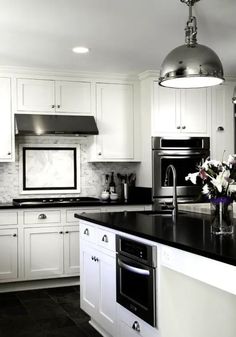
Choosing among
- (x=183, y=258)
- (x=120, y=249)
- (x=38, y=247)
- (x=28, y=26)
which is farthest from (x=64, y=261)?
(x=183, y=258)

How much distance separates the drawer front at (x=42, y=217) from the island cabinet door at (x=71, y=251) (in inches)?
6.3

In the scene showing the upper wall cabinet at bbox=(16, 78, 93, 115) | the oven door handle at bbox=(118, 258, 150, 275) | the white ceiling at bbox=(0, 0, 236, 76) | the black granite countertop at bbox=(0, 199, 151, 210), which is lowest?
the oven door handle at bbox=(118, 258, 150, 275)

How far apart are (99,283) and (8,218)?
1813 millimetres

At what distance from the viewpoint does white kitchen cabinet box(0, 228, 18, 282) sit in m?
4.98

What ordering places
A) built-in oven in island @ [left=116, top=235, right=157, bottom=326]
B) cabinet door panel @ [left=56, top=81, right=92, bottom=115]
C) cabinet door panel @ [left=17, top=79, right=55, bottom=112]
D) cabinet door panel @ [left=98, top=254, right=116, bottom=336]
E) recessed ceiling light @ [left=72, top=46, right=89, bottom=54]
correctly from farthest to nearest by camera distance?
1. cabinet door panel @ [left=56, top=81, right=92, bottom=115]
2. cabinet door panel @ [left=17, top=79, right=55, bottom=112]
3. recessed ceiling light @ [left=72, top=46, right=89, bottom=54]
4. cabinet door panel @ [left=98, top=254, right=116, bottom=336]
5. built-in oven in island @ [left=116, top=235, right=157, bottom=326]

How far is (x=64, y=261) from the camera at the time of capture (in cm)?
521

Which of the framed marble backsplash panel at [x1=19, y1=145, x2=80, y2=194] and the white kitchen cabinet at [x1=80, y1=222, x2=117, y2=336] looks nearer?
the white kitchen cabinet at [x1=80, y1=222, x2=117, y2=336]

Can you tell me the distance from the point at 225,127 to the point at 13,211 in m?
2.79

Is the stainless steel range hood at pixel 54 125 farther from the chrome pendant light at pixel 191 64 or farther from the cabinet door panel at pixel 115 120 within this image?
the chrome pendant light at pixel 191 64

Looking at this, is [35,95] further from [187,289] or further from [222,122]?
[187,289]

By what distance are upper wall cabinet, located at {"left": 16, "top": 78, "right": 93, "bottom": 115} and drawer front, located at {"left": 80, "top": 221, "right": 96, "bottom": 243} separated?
196 centimetres

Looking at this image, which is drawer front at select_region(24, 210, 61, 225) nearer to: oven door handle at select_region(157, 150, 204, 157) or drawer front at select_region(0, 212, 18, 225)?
drawer front at select_region(0, 212, 18, 225)

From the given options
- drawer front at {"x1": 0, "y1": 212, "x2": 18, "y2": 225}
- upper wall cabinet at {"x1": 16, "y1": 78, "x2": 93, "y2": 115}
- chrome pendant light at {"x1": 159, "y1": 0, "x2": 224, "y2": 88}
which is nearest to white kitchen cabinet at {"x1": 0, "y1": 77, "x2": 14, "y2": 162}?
upper wall cabinet at {"x1": 16, "y1": 78, "x2": 93, "y2": 115}

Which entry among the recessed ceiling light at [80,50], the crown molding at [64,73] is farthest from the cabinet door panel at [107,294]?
the crown molding at [64,73]
